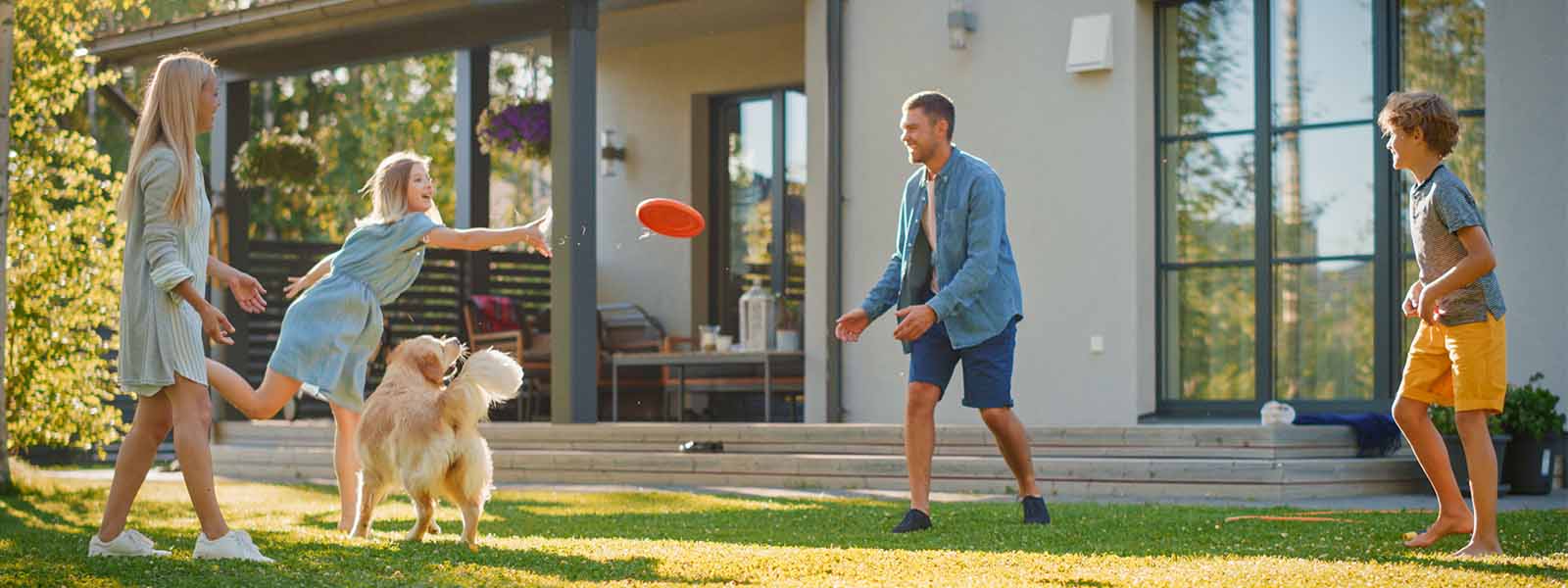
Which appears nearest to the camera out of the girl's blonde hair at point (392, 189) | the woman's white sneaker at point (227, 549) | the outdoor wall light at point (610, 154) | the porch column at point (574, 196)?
the woman's white sneaker at point (227, 549)

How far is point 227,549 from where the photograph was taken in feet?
14.6

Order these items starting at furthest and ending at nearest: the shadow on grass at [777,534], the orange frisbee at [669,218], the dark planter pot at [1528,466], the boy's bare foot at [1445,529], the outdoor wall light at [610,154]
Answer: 1. the outdoor wall light at [610,154]
2. the dark planter pot at [1528,466]
3. the orange frisbee at [669,218]
4. the boy's bare foot at [1445,529]
5. the shadow on grass at [777,534]

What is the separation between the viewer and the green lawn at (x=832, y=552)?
4.02m

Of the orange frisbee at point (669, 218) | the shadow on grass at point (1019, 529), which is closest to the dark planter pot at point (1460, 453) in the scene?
the shadow on grass at point (1019, 529)

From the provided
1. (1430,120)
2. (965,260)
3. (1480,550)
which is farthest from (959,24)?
(1480,550)

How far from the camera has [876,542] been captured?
5.19 meters

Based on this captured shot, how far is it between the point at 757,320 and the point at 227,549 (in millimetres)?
7266

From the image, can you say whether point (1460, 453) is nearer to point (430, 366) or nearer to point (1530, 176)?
point (1530, 176)

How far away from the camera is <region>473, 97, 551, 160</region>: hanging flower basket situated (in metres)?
12.5

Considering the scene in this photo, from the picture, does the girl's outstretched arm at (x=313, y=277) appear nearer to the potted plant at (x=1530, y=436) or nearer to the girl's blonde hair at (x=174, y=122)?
the girl's blonde hair at (x=174, y=122)

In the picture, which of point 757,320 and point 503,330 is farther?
point 503,330

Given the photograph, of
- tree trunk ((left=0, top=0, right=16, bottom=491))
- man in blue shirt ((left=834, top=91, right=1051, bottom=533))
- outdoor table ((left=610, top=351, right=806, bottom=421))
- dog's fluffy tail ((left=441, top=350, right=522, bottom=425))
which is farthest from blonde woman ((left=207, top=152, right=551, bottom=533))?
outdoor table ((left=610, top=351, right=806, bottom=421))

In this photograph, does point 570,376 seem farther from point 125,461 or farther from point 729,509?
point 125,461

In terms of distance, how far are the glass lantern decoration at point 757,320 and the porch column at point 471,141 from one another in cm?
283
